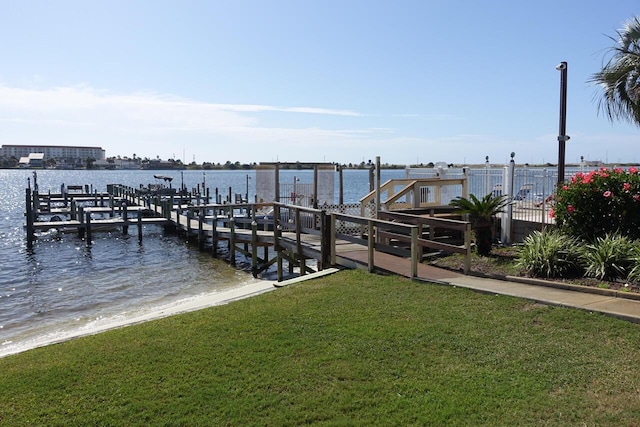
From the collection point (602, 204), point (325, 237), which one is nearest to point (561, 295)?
point (602, 204)

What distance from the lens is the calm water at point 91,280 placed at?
505 inches

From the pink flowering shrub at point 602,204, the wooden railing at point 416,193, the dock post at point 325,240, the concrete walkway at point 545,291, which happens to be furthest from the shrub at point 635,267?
the wooden railing at point 416,193

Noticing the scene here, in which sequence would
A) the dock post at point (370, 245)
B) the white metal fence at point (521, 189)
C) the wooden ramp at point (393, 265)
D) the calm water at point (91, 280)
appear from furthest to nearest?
the white metal fence at point (521, 189) < the calm water at point (91, 280) < the dock post at point (370, 245) < the wooden ramp at point (393, 265)

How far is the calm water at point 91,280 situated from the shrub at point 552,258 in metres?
8.78

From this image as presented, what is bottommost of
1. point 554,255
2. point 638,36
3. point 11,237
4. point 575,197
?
point 11,237

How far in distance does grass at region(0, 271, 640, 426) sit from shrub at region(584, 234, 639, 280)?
2089 mm

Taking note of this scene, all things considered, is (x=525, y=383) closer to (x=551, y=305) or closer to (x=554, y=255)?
(x=551, y=305)

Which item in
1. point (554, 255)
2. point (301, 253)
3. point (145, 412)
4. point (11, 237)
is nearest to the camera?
point (145, 412)

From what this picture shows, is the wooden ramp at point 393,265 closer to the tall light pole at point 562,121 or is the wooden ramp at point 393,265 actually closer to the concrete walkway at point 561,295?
the concrete walkway at point 561,295

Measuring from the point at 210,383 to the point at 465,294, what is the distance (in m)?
4.74

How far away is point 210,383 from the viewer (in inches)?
218

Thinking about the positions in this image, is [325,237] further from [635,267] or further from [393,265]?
[635,267]

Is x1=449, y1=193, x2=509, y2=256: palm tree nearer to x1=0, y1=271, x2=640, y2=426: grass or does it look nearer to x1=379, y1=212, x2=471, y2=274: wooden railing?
x1=379, y1=212, x2=471, y2=274: wooden railing

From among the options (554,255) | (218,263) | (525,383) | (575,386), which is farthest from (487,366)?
(218,263)
